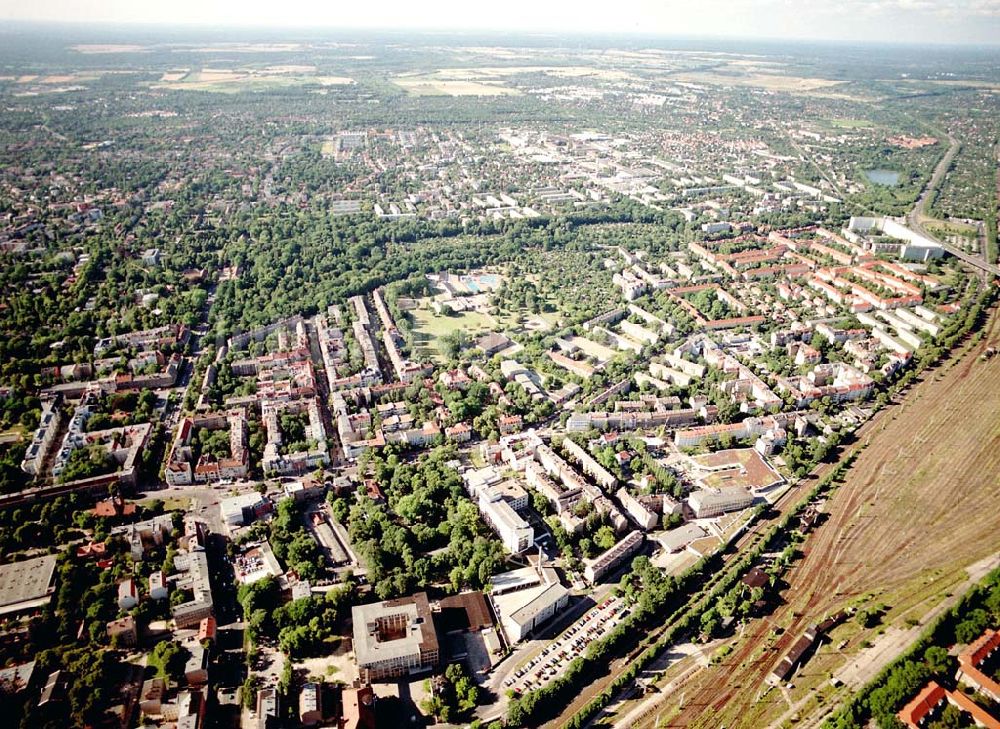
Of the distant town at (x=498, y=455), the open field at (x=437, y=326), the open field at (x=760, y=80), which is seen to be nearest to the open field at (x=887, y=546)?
the distant town at (x=498, y=455)

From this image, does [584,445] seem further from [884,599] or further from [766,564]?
[884,599]

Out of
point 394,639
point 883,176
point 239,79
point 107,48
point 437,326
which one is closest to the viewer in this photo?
point 394,639

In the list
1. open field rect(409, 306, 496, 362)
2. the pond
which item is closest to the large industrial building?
open field rect(409, 306, 496, 362)

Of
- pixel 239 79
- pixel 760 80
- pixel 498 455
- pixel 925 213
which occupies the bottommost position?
pixel 498 455

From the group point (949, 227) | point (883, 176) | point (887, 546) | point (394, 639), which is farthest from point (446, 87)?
point (394, 639)

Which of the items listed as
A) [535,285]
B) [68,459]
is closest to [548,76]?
[535,285]

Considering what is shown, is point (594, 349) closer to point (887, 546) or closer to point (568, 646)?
point (887, 546)
